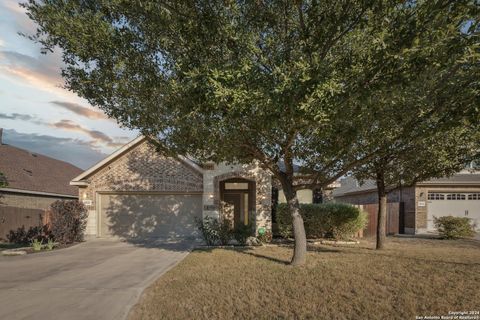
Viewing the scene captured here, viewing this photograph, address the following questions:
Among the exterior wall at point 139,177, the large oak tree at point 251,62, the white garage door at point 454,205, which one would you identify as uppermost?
the large oak tree at point 251,62

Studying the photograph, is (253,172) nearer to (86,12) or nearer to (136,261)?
(136,261)

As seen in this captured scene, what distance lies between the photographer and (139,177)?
1884 centimetres

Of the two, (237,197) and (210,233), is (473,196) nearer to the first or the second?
(237,197)

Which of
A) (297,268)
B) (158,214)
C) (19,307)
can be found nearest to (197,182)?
(158,214)

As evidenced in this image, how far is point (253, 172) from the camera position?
17734 millimetres

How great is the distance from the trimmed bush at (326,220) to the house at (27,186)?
489 inches

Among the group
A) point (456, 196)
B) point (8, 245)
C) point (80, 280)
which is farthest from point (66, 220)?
point (456, 196)

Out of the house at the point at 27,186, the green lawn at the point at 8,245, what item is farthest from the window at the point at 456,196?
the green lawn at the point at 8,245

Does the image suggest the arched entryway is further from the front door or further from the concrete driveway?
the concrete driveway

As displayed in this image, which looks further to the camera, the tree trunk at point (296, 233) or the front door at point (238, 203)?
the front door at point (238, 203)

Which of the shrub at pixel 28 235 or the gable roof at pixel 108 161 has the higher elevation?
the gable roof at pixel 108 161

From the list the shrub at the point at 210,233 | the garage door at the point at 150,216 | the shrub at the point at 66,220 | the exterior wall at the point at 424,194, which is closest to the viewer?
the shrub at the point at 210,233

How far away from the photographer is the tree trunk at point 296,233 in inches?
413

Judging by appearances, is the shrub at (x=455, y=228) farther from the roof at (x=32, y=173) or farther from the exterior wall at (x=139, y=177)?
the roof at (x=32, y=173)
